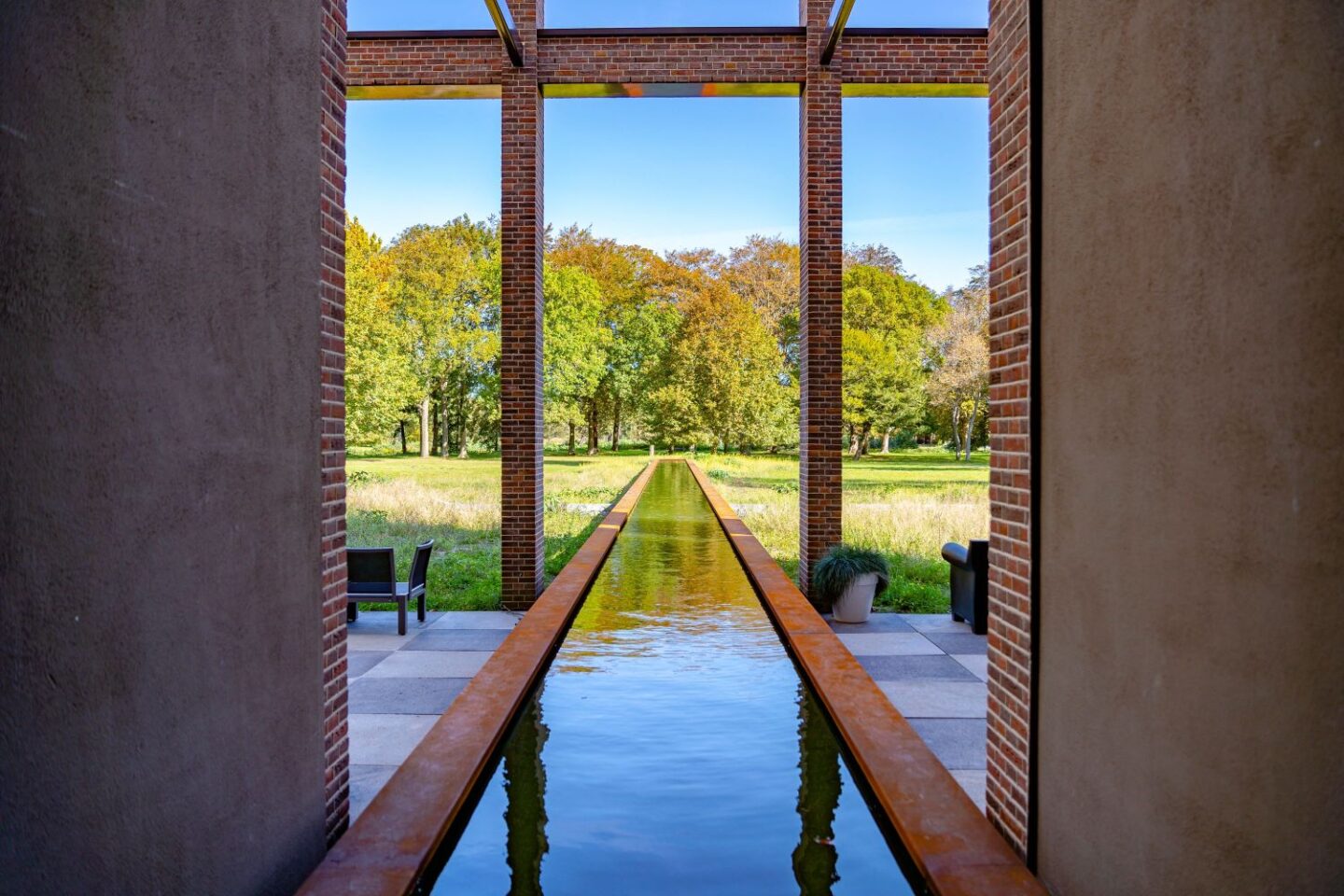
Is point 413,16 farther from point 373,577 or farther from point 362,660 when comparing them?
point 362,660

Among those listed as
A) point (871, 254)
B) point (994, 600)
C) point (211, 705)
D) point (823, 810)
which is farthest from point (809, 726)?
point (871, 254)

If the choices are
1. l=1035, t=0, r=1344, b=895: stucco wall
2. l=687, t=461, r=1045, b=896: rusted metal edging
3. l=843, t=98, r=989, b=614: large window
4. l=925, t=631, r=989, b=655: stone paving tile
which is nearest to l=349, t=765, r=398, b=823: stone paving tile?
l=687, t=461, r=1045, b=896: rusted metal edging

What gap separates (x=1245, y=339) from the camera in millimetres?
2047

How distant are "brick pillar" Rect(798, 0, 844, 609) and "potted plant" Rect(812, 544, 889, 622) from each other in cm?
71

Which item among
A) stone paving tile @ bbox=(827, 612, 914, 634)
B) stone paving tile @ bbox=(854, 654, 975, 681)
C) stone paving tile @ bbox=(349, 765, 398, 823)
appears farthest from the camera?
stone paving tile @ bbox=(827, 612, 914, 634)

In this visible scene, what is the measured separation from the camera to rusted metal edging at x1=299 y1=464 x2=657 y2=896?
3148 millimetres

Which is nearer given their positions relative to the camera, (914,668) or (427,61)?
(914,668)

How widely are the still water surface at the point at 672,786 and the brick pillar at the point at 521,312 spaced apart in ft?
4.67

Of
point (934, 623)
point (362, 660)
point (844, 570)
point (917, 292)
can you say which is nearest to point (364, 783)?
point (362, 660)

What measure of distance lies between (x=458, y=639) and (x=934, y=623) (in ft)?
13.9

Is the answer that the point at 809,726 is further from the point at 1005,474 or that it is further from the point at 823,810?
the point at 1005,474

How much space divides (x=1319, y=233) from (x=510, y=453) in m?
7.25

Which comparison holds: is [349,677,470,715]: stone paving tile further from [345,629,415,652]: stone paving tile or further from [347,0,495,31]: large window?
[347,0,495,31]: large window

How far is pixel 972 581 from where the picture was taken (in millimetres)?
7273
